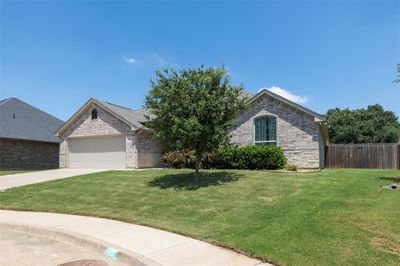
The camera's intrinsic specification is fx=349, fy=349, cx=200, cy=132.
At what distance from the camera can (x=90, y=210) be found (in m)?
10.3

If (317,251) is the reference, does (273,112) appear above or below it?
above

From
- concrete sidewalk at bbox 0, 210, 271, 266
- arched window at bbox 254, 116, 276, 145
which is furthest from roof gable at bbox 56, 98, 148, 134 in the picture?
concrete sidewalk at bbox 0, 210, 271, 266

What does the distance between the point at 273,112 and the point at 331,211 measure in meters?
13.5

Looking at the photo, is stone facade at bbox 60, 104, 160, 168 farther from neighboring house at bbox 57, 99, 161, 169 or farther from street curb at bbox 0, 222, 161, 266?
street curb at bbox 0, 222, 161, 266

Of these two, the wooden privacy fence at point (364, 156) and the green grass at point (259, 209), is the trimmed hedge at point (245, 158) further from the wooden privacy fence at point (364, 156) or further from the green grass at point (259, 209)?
the wooden privacy fence at point (364, 156)

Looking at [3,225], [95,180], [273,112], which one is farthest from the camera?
[273,112]

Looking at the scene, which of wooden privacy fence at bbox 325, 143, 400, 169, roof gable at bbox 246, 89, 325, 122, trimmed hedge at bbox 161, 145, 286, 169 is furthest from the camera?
wooden privacy fence at bbox 325, 143, 400, 169

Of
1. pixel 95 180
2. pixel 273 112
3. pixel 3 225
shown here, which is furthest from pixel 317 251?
pixel 273 112

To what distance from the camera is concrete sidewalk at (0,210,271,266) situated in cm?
576

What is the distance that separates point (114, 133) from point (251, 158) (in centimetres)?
929

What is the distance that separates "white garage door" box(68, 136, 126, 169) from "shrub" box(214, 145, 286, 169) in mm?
6719

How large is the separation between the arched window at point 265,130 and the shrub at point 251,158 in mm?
1597

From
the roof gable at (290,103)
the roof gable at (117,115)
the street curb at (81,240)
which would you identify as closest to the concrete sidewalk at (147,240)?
the street curb at (81,240)

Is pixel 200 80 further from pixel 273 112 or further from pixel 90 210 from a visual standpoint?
pixel 273 112
